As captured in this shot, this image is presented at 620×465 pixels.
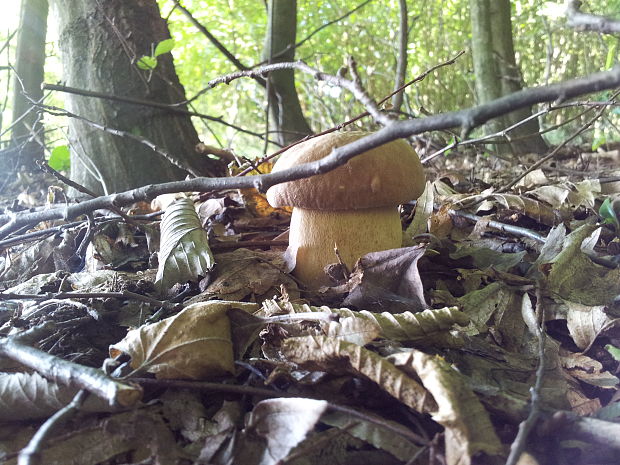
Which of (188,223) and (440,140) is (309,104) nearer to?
(440,140)

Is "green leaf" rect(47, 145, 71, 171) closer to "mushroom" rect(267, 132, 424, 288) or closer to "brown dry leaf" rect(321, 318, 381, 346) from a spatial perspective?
"mushroom" rect(267, 132, 424, 288)

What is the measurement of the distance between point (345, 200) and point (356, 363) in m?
0.67

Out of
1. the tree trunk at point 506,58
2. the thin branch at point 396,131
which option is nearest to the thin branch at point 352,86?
the thin branch at point 396,131

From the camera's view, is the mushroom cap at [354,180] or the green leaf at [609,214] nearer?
the mushroom cap at [354,180]

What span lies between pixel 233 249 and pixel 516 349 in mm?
1118

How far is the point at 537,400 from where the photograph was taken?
2.92 ft

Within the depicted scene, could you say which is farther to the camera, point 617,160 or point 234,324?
point 617,160

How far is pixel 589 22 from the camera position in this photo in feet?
2.17

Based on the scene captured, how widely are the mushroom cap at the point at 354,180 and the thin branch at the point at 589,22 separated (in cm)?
78

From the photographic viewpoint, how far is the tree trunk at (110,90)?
2670 millimetres

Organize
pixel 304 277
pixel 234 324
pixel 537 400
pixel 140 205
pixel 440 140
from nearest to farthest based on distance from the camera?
pixel 537 400, pixel 234 324, pixel 304 277, pixel 140 205, pixel 440 140

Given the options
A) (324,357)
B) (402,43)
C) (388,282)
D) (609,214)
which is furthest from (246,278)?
(402,43)

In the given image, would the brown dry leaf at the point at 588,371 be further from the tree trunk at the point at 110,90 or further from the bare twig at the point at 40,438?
the tree trunk at the point at 110,90

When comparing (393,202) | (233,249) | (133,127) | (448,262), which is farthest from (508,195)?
(133,127)
